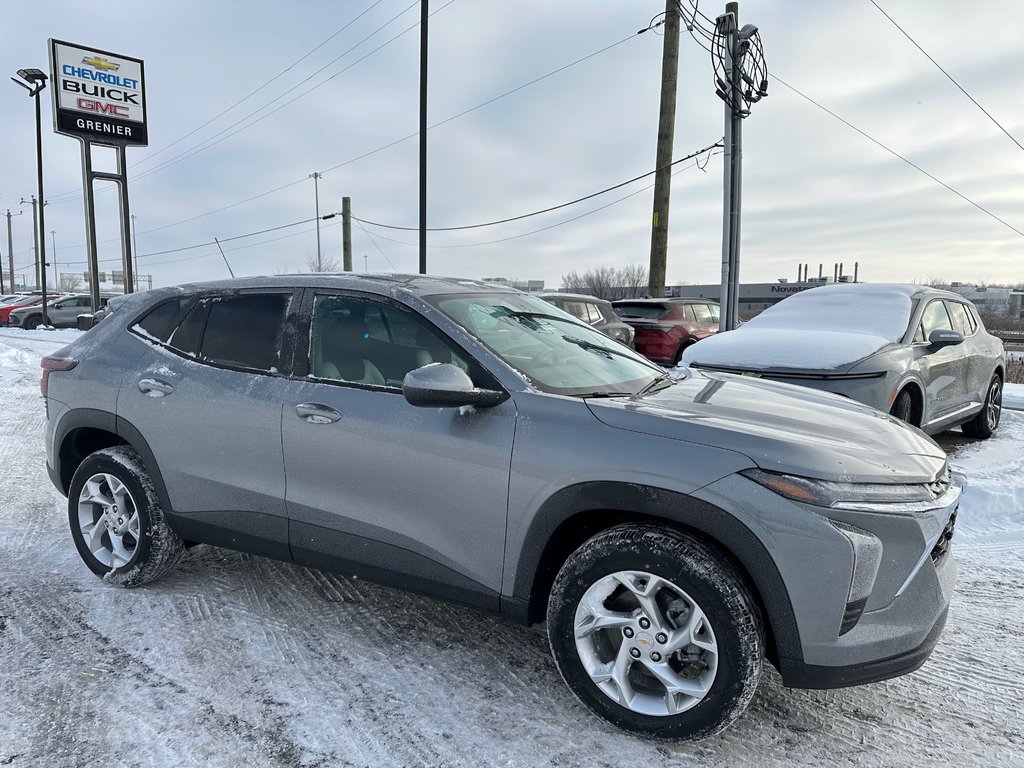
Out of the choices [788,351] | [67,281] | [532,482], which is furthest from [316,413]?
Answer: [67,281]

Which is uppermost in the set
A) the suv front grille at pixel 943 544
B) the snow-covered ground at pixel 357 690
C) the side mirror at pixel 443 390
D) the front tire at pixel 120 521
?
the side mirror at pixel 443 390

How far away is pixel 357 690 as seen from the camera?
267 centimetres

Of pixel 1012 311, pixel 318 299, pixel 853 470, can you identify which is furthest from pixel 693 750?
pixel 1012 311

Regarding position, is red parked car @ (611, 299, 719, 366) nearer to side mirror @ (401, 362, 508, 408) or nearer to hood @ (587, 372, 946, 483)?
hood @ (587, 372, 946, 483)

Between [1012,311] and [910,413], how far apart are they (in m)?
69.5

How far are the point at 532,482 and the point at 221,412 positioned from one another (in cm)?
160

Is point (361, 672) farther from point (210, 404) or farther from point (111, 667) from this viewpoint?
point (210, 404)

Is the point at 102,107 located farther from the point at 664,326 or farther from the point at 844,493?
the point at 844,493

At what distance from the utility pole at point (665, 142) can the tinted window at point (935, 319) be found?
738 centimetres

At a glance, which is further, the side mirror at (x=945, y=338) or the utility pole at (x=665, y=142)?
the utility pole at (x=665, y=142)

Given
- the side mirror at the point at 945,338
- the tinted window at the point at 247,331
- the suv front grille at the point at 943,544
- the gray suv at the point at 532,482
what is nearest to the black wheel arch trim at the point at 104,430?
the gray suv at the point at 532,482

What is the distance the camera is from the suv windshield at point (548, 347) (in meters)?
2.80

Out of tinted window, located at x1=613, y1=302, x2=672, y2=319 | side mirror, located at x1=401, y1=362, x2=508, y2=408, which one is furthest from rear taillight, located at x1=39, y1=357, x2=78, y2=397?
tinted window, located at x1=613, y1=302, x2=672, y2=319

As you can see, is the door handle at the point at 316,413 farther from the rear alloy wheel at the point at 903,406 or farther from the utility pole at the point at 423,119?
the utility pole at the point at 423,119
